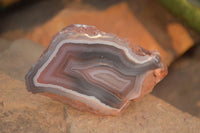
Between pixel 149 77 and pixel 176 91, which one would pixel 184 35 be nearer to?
pixel 176 91

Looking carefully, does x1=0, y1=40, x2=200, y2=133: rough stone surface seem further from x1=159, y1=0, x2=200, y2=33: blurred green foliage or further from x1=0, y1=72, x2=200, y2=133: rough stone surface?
x1=159, y1=0, x2=200, y2=33: blurred green foliage

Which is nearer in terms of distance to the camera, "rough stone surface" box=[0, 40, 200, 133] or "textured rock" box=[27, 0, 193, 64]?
"rough stone surface" box=[0, 40, 200, 133]

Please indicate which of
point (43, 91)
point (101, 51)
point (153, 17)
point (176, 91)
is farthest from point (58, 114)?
point (153, 17)

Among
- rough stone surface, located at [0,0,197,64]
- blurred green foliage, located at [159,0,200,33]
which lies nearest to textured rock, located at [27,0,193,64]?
rough stone surface, located at [0,0,197,64]

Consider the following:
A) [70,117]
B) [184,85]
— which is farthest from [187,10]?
[70,117]

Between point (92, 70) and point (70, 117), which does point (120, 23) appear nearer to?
point (92, 70)

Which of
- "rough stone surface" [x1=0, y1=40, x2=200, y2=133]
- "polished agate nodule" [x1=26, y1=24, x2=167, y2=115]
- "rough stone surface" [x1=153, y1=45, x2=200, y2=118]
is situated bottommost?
"rough stone surface" [x1=153, y1=45, x2=200, y2=118]

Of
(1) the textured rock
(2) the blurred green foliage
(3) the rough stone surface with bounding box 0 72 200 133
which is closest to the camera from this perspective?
(3) the rough stone surface with bounding box 0 72 200 133
